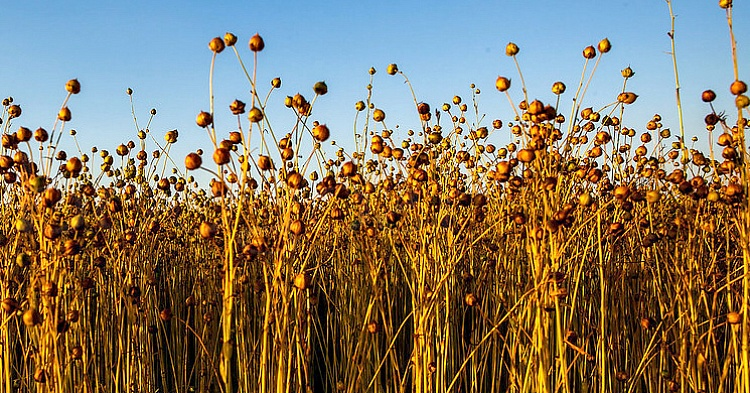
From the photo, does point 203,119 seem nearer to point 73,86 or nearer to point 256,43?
point 256,43

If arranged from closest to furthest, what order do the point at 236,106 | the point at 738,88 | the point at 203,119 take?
the point at 203,119 < the point at 236,106 < the point at 738,88

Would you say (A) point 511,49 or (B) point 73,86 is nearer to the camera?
(B) point 73,86

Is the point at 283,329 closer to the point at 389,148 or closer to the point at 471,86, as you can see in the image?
the point at 389,148

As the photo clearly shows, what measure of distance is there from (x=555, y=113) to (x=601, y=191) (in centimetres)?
100

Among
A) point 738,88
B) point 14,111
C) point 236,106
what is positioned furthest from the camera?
point 14,111

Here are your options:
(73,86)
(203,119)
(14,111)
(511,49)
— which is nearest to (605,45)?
(511,49)

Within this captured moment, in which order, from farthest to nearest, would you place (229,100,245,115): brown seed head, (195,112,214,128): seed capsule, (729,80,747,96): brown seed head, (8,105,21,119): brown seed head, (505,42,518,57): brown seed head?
(8,105,21,119): brown seed head
(505,42,518,57): brown seed head
(729,80,747,96): brown seed head
(229,100,245,115): brown seed head
(195,112,214,128): seed capsule

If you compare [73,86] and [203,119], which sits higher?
[73,86]

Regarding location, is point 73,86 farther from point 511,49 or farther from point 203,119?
point 511,49

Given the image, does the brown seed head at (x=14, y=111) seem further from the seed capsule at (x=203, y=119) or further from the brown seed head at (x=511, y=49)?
the brown seed head at (x=511, y=49)

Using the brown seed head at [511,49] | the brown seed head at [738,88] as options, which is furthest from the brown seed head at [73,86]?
the brown seed head at [738,88]

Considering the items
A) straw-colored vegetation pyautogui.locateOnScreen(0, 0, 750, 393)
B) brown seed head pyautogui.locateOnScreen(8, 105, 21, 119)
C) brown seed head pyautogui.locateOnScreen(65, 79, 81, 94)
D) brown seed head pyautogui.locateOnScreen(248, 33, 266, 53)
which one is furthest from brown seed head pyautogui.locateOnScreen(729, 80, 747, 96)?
brown seed head pyautogui.locateOnScreen(8, 105, 21, 119)

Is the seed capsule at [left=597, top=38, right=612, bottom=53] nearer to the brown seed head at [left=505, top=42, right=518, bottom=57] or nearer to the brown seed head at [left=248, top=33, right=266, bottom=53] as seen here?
the brown seed head at [left=505, top=42, right=518, bottom=57]

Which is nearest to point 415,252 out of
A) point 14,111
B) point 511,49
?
point 511,49
